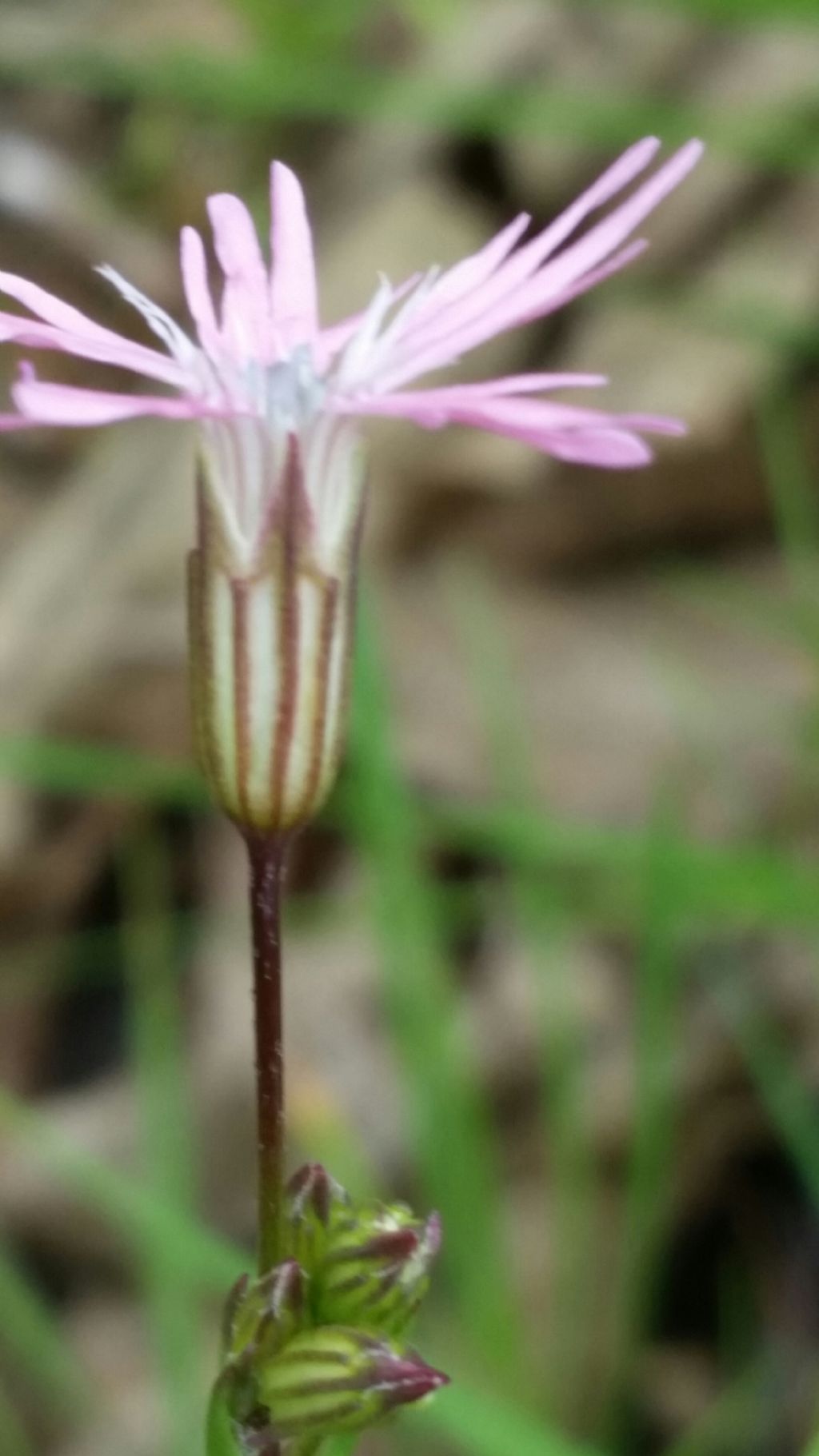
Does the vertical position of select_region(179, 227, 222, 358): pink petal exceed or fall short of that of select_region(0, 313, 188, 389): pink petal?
it exceeds it

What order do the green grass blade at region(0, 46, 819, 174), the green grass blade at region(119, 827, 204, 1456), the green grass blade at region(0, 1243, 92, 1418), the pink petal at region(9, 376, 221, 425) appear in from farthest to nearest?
1. the green grass blade at region(0, 46, 819, 174)
2. the green grass blade at region(0, 1243, 92, 1418)
3. the green grass blade at region(119, 827, 204, 1456)
4. the pink petal at region(9, 376, 221, 425)

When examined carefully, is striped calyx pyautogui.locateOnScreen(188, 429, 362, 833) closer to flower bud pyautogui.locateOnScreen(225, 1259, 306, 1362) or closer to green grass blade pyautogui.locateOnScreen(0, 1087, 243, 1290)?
flower bud pyautogui.locateOnScreen(225, 1259, 306, 1362)

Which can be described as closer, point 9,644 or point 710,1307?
point 710,1307

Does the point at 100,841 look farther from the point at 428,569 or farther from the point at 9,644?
A: the point at 428,569

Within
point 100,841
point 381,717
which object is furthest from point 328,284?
point 381,717

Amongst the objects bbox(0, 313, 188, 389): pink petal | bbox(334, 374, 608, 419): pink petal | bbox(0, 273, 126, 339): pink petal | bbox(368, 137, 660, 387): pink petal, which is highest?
bbox(368, 137, 660, 387): pink petal

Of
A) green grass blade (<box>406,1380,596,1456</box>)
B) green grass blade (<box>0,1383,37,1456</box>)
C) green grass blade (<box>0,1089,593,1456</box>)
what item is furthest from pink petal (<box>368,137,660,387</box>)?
green grass blade (<box>0,1383,37,1456</box>)

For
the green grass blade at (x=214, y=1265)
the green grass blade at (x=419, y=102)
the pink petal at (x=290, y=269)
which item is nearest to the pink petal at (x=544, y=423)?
the pink petal at (x=290, y=269)
